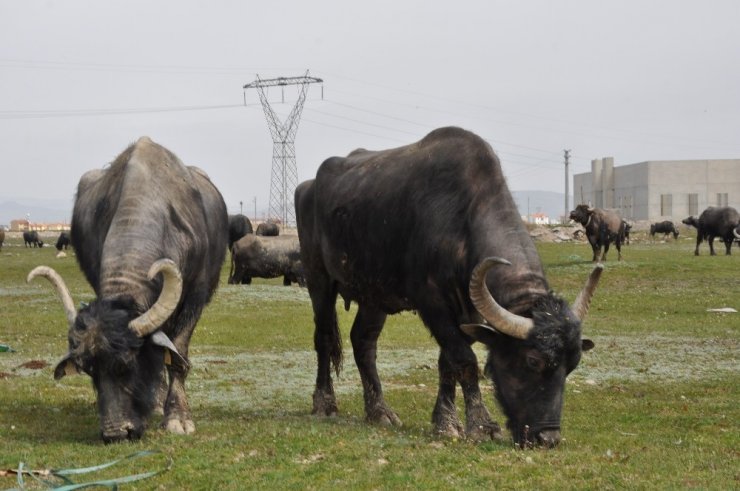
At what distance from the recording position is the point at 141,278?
1025 cm

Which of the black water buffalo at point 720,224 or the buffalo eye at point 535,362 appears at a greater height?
the black water buffalo at point 720,224

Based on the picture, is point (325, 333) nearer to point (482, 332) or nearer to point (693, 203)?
point (482, 332)

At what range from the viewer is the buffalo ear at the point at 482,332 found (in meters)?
9.61

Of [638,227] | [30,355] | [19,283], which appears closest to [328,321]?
[30,355]

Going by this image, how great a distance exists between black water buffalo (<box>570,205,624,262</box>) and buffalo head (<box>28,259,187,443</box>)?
35.0 metres

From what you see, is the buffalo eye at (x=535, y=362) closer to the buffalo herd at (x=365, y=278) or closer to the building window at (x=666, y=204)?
the buffalo herd at (x=365, y=278)

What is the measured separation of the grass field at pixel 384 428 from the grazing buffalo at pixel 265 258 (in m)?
14.6

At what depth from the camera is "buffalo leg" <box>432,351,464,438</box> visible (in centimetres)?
1058

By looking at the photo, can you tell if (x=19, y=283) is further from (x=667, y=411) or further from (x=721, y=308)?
(x=667, y=411)

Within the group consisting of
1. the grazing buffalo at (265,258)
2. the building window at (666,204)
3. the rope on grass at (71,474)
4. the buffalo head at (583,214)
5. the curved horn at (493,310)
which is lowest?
the rope on grass at (71,474)

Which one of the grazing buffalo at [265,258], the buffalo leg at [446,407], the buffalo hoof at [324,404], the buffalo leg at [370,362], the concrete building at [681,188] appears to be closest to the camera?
the buffalo leg at [446,407]

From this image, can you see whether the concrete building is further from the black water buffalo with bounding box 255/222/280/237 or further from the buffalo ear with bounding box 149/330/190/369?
the buffalo ear with bounding box 149/330/190/369

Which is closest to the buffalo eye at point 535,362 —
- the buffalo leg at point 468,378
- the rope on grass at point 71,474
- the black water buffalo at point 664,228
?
the buffalo leg at point 468,378

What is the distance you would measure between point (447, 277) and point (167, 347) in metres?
2.94
